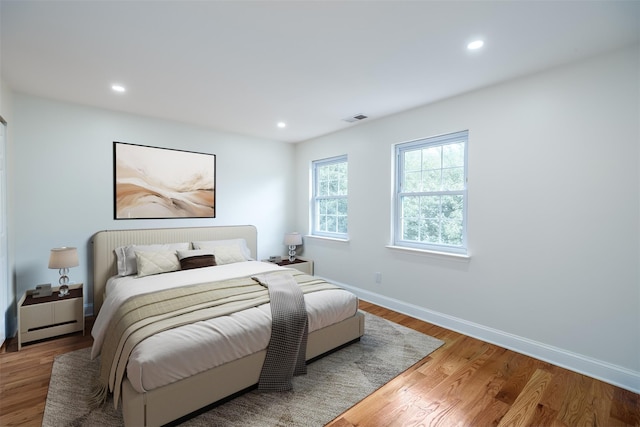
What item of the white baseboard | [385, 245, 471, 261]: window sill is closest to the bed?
the white baseboard

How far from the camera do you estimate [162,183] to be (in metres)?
3.81

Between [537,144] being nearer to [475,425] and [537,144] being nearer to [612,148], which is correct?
[612,148]

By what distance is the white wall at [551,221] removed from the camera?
213 cm

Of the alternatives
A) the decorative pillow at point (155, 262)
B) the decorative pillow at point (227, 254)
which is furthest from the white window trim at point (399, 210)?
the decorative pillow at point (155, 262)

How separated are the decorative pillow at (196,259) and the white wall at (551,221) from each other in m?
2.44

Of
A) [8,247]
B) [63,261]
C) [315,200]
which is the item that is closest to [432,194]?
[315,200]

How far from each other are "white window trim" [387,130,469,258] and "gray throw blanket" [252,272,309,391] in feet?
5.76

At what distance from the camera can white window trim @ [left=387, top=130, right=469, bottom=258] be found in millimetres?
3043

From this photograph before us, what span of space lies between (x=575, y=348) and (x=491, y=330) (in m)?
0.62

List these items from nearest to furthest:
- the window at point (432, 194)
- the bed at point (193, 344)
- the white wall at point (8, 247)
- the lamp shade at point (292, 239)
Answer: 1. the bed at point (193, 344)
2. the white wall at point (8, 247)
3. the window at point (432, 194)
4. the lamp shade at point (292, 239)

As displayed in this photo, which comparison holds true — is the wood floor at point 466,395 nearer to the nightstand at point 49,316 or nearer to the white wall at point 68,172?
the nightstand at point 49,316

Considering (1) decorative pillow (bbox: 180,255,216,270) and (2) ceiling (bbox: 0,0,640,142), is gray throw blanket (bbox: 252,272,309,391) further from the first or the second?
(2) ceiling (bbox: 0,0,640,142)

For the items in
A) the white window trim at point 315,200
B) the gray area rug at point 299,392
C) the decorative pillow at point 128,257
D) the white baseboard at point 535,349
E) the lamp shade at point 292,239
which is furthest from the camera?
the lamp shade at point 292,239

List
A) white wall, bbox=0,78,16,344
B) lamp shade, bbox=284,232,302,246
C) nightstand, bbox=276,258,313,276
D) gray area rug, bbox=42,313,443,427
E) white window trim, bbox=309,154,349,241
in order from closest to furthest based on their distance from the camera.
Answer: gray area rug, bbox=42,313,443,427, white wall, bbox=0,78,16,344, nightstand, bbox=276,258,313,276, white window trim, bbox=309,154,349,241, lamp shade, bbox=284,232,302,246
